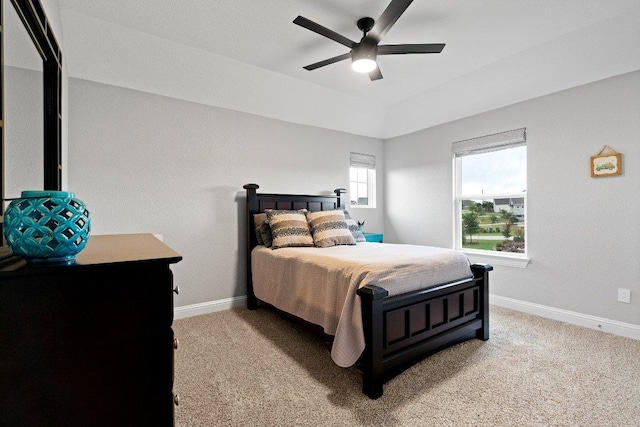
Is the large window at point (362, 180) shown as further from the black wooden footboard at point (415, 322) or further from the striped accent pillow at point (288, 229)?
the black wooden footboard at point (415, 322)

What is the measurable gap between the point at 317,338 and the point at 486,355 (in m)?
1.33

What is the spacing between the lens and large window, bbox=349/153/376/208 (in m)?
4.65

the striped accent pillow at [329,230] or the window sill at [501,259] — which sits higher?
the striped accent pillow at [329,230]

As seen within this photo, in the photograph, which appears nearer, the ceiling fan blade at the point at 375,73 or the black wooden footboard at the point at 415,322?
the black wooden footboard at the point at 415,322

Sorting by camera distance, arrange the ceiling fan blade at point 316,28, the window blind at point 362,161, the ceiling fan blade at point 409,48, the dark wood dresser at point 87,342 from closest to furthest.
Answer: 1. the dark wood dresser at point 87,342
2. the ceiling fan blade at point 316,28
3. the ceiling fan blade at point 409,48
4. the window blind at point 362,161

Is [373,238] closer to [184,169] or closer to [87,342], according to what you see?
[184,169]

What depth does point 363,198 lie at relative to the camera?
15.9ft

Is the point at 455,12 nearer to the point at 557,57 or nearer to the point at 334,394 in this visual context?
the point at 557,57

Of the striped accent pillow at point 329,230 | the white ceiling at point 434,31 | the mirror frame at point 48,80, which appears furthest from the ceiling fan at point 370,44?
the striped accent pillow at point 329,230

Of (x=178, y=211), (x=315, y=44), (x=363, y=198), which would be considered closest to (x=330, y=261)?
(x=178, y=211)

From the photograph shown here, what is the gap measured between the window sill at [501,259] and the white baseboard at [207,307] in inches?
113

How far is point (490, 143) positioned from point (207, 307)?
3.73 metres

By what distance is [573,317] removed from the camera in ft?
9.66

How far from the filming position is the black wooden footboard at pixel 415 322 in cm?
181
